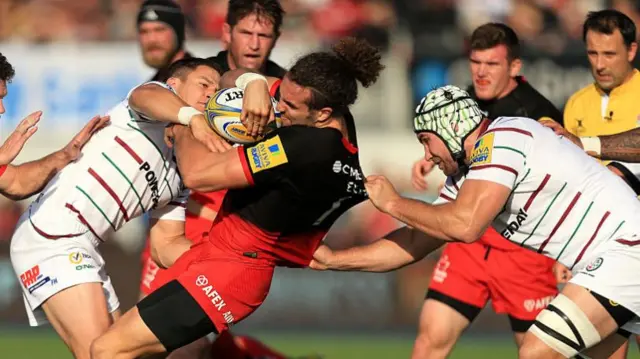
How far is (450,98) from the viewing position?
21.9ft

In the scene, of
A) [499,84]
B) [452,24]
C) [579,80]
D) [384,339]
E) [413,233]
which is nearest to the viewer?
[413,233]

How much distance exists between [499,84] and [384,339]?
3.69 metres

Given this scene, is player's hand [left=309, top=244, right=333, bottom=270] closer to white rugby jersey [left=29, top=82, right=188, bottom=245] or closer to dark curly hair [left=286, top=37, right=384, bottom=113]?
dark curly hair [left=286, top=37, right=384, bottom=113]

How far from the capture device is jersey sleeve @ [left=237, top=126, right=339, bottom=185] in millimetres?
6270

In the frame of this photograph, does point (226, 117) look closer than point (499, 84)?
Yes

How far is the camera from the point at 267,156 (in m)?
6.27

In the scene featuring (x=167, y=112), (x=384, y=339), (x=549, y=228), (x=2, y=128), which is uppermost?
(x=167, y=112)

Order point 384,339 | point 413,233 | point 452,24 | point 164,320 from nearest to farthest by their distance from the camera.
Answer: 1. point 164,320
2. point 413,233
3. point 384,339
4. point 452,24

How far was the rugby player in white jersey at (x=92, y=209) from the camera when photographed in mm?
6949

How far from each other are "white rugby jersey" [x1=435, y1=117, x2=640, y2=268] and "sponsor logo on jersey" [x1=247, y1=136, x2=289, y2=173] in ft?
3.52

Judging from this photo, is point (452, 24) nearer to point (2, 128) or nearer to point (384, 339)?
point (384, 339)

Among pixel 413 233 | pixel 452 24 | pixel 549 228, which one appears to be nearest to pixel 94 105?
pixel 452 24

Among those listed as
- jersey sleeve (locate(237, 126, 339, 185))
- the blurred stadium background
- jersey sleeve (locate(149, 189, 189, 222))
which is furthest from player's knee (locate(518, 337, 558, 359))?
the blurred stadium background

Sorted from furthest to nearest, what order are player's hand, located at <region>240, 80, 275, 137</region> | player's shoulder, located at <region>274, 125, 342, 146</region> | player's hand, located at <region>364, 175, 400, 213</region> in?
player's hand, located at <region>364, 175, 400, 213</region>
player's shoulder, located at <region>274, 125, 342, 146</region>
player's hand, located at <region>240, 80, 275, 137</region>
